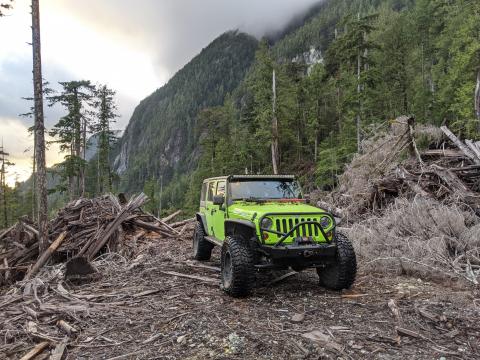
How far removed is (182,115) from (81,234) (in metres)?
147

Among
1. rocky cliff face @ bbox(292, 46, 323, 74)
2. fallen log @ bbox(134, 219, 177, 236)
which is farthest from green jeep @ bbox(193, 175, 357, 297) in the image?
rocky cliff face @ bbox(292, 46, 323, 74)

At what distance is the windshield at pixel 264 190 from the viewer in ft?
24.4

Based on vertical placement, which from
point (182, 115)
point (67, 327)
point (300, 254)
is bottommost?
point (67, 327)

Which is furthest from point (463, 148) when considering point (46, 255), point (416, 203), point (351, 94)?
point (351, 94)

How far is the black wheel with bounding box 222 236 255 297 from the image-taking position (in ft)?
19.4

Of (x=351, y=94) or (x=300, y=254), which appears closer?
(x=300, y=254)

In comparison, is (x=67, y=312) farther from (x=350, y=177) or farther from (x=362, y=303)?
(x=350, y=177)

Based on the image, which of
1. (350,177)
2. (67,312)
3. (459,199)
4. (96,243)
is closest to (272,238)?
(67,312)

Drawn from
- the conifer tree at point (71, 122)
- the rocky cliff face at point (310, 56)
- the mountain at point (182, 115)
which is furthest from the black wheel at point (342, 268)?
the mountain at point (182, 115)

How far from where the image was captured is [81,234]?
11789 mm

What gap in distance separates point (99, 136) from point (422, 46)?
119ft

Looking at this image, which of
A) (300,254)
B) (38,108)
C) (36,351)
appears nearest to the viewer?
(36,351)

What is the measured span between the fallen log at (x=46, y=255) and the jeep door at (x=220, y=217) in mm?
5585

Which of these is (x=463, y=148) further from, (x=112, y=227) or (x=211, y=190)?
(x=112, y=227)
